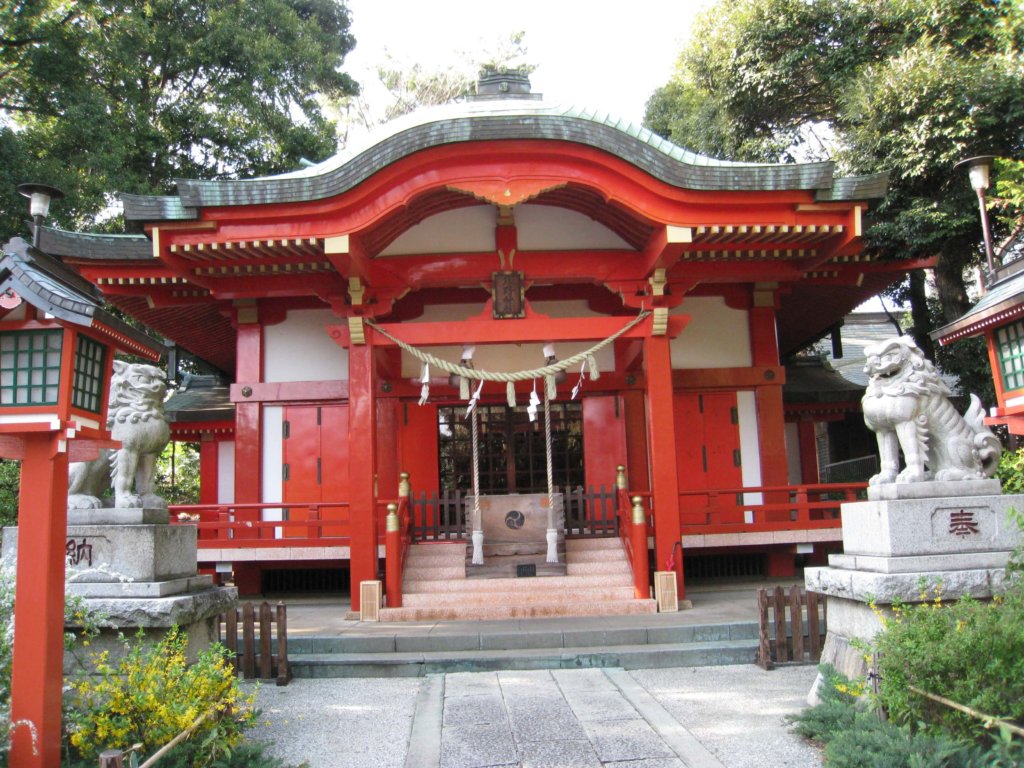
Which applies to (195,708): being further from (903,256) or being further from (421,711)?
(903,256)

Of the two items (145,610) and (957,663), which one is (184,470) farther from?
(957,663)

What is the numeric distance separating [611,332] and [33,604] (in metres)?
7.36

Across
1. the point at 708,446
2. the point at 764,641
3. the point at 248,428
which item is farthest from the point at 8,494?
the point at 764,641

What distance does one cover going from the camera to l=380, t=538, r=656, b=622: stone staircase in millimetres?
9281

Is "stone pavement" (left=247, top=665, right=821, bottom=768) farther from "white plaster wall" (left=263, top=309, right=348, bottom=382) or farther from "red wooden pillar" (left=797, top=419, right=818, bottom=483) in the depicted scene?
"red wooden pillar" (left=797, top=419, right=818, bottom=483)

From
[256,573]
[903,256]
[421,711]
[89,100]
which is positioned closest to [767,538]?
[903,256]

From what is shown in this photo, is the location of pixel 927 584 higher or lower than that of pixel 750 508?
lower

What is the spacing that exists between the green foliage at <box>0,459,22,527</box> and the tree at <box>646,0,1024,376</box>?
547 inches

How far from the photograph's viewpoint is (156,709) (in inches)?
175

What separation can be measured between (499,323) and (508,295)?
475 millimetres

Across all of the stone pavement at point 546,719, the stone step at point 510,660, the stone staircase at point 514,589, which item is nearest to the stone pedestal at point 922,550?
the stone pavement at point 546,719

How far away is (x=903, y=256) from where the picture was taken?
488 inches

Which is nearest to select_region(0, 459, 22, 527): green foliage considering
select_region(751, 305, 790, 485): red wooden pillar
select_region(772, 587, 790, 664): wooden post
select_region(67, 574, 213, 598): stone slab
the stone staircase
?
the stone staircase

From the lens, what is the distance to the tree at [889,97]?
12.4 meters
